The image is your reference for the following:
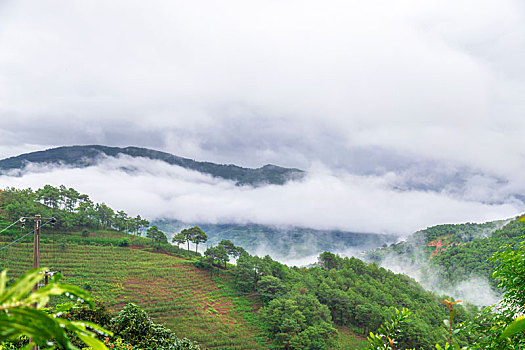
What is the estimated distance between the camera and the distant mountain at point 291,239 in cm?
12888

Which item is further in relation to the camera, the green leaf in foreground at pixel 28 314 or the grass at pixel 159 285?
the grass at pixel 159 285

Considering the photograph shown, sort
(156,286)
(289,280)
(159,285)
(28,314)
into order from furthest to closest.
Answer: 1. (289,280)
2. (159,285)
3. (156,286)
4. (28,314)

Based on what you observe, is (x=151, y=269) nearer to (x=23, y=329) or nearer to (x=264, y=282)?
(x=264, y=282)

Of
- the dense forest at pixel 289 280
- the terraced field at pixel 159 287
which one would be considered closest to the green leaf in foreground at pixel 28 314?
the dense forest at pixel 289 280

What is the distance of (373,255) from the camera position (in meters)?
64.0

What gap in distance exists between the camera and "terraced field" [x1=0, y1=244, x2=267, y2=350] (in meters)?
23.9

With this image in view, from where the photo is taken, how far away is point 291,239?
461 feet

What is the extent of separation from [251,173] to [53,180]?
329ft

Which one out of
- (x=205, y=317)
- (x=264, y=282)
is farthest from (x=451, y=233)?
(x=205, y=317)

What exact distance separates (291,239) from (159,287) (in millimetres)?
115560

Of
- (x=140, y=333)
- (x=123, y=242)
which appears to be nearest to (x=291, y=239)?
(x=123, y=242)

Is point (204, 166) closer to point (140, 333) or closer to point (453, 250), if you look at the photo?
point (453, 250)

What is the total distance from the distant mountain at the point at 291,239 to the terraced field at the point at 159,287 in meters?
90.3

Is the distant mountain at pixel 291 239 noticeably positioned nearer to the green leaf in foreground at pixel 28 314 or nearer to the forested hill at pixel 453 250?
the forested hill at pixel 453 250
